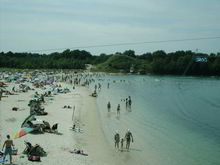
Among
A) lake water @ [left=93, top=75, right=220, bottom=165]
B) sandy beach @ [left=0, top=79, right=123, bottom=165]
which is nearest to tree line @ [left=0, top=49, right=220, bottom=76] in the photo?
lake water @ [left=93, top=75, right=220, bottom=165]

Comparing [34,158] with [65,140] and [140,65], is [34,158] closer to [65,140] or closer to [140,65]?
[65,140]

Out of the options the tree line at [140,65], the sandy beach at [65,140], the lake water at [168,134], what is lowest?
the lake water at [168,134]

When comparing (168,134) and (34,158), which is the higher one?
(34,158)

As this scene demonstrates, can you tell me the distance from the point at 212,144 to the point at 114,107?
2117 centimetres

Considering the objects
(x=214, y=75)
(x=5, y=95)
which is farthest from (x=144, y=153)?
(x=214, y=75)

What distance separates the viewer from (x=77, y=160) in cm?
1850

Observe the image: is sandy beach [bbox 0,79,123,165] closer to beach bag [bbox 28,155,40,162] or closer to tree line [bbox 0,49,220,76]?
beach bag [bbox 28,155,40,162]

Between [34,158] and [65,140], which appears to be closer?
[34,158]

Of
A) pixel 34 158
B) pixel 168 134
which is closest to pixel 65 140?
pixel 34 158

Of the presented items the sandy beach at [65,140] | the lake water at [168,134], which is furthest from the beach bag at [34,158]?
the lake water at [168,134]

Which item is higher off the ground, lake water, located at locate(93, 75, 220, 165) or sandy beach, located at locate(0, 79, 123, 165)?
sandy beach, located at locate(0, 79, 123, 165)

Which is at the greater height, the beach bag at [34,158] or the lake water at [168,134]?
the beach bag at [34,158]

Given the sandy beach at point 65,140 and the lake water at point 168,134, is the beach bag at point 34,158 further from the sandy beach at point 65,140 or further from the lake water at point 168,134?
the lake water at point 168,134

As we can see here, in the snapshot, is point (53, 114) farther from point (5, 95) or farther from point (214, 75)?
point (214, 75)
